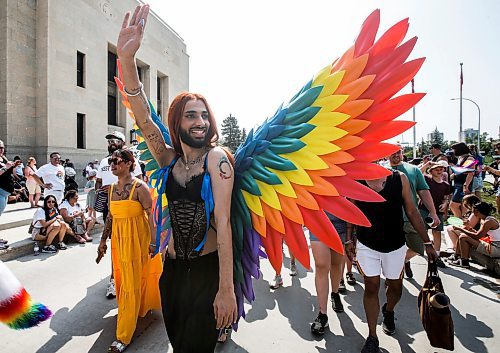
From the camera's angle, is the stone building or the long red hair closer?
the long red hair

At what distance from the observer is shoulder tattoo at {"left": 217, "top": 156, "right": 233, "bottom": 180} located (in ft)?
5.02

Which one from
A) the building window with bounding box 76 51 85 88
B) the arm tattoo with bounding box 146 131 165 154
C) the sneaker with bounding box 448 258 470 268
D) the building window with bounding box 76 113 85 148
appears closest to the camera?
the arm tattoo with bounding box 146 131 165 154

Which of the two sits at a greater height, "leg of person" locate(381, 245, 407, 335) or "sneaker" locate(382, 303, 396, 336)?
"leg of person" locate(381, 245, 407, 335)

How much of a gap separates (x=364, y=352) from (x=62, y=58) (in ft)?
58.4

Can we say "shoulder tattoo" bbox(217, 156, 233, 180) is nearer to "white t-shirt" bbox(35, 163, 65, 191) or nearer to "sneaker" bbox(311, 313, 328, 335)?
"sneaker" bbox(311, 313, 328, 335)

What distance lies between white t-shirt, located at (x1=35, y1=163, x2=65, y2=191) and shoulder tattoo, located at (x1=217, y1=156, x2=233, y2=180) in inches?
293

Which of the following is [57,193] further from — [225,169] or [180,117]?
[225,169]

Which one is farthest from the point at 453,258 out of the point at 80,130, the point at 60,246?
the point at 80,130

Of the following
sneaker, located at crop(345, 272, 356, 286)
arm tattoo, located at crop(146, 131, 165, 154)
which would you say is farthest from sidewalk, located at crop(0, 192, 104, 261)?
sneaker, located at crop(345, 272, 356, 286)

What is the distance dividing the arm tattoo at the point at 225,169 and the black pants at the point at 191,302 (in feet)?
1.56

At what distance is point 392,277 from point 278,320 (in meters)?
1.25

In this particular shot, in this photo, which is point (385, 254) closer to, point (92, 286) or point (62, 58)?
point (92, 286)

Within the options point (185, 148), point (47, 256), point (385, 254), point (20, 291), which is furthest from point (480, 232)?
point (47, 256)

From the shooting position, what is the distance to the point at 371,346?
2.54m
